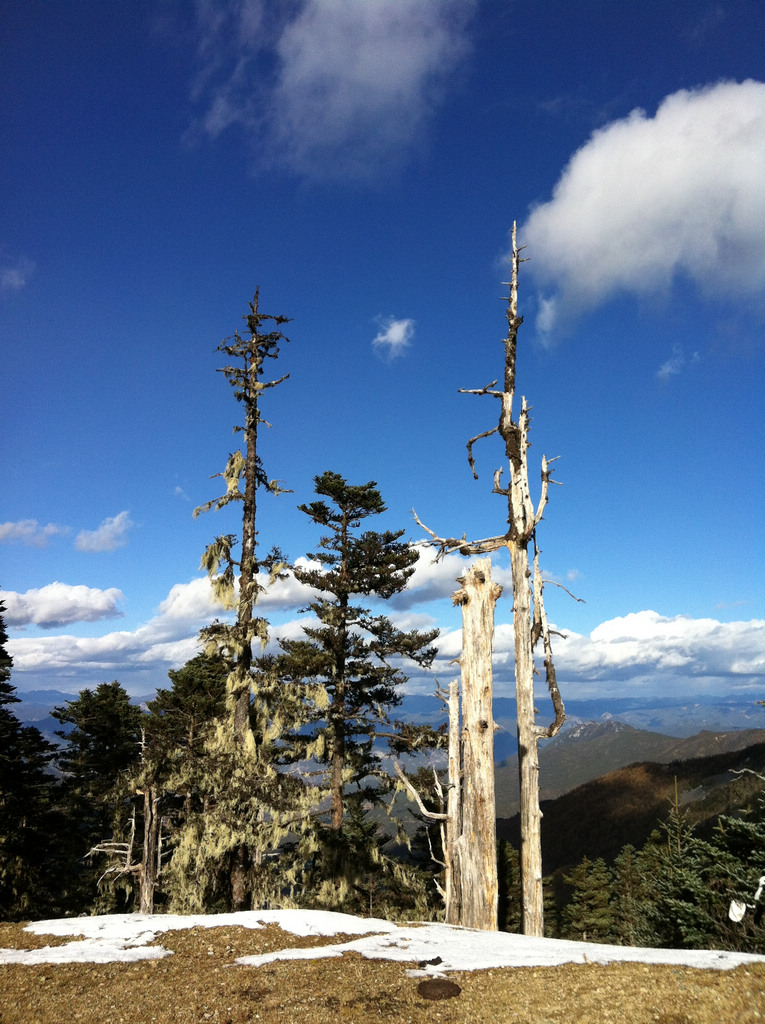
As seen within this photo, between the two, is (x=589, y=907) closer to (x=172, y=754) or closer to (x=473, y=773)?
(x=172, y=754)

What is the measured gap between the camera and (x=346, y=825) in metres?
21.1

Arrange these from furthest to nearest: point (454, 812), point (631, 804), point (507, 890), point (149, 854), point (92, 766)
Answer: point (631, 804), point (507, 890), point (92, 766), point (149, 854), point (454, 812)

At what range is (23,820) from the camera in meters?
24.7

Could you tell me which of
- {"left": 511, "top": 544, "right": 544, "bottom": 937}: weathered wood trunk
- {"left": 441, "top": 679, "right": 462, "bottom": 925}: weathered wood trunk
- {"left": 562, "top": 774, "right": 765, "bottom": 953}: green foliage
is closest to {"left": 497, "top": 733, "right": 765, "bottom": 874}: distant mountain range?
{"left": 562, "top": 774, "right": 765, "bottom": 953}: green foliage

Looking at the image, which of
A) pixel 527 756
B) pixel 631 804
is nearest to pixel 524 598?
pixel 527 756

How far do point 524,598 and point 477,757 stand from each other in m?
3.29

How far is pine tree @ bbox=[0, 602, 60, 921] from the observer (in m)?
23.5

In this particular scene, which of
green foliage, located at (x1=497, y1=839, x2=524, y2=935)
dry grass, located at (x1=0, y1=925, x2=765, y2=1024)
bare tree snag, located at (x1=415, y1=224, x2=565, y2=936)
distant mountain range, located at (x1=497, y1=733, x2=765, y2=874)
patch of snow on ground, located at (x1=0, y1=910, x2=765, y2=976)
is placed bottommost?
distant mountain range, located at (x1=497, y1=733, x2=765, y2=874)

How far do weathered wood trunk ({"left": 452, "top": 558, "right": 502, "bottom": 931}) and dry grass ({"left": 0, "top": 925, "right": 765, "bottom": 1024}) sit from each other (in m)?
3.69

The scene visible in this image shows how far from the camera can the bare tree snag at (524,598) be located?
10.9 metres

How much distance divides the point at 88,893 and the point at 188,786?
12.6 meters

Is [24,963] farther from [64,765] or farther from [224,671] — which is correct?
[64,765]

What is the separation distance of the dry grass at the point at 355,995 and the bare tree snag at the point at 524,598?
4.51 meters

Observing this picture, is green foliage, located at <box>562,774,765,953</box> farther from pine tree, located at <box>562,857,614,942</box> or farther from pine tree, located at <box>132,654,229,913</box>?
pine tree, located at <box>562,857,614,942</box>
